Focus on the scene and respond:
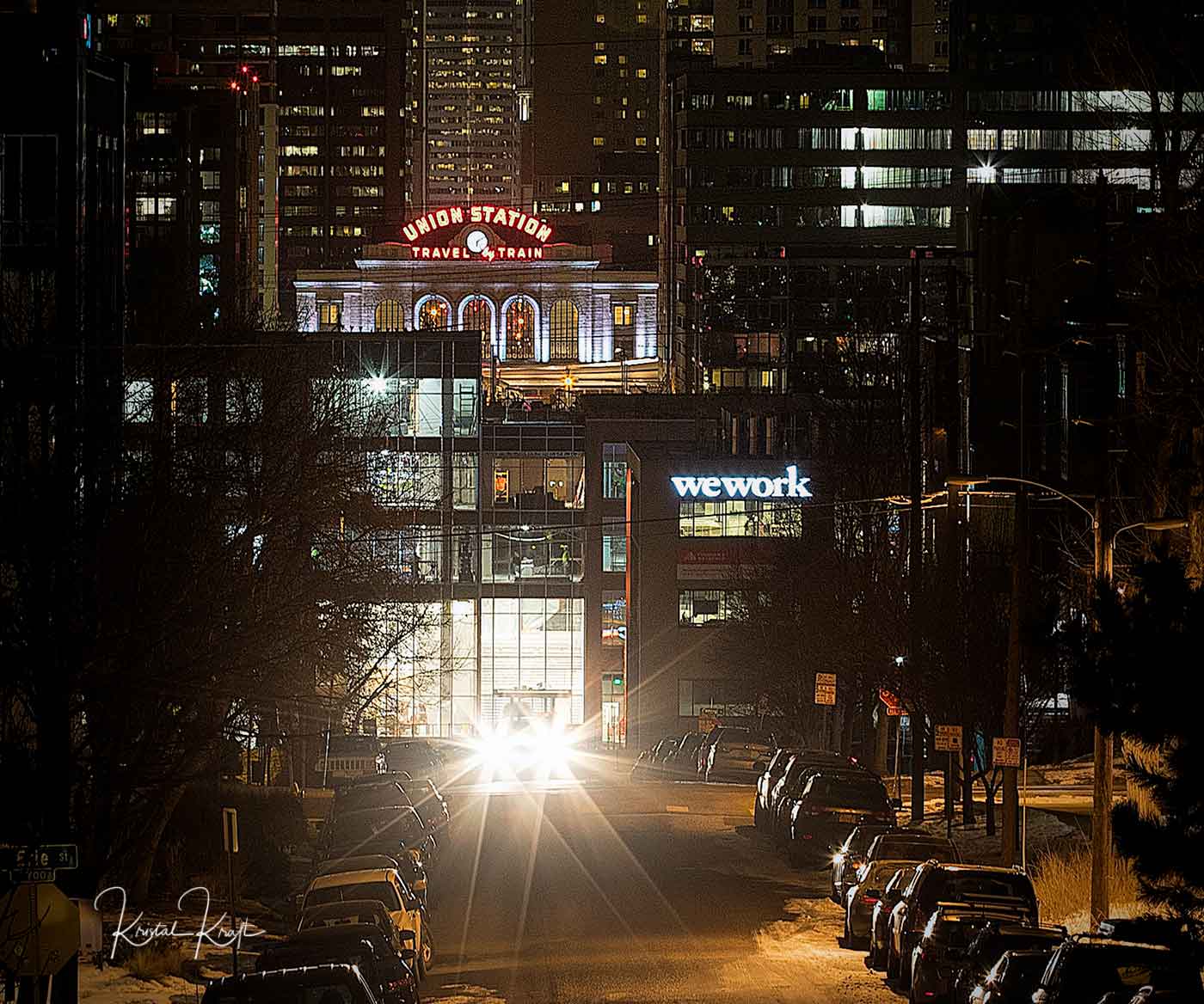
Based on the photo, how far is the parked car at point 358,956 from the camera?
63.0ft

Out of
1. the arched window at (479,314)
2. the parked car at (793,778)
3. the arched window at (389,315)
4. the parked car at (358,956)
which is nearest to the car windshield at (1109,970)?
the parked car at (358,956)

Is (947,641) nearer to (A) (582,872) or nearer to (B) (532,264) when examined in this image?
(A) (582,872)

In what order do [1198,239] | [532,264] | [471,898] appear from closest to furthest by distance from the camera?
1. [1198,239]
2. [471,898]
3. [532,264]

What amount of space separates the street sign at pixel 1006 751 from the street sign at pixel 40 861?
15629 mm

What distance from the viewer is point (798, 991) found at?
24734 mm

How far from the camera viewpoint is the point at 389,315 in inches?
6314

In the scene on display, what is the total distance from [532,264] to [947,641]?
119401 millimetres

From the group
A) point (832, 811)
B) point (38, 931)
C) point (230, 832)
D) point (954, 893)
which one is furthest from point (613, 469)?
point (38, 931)

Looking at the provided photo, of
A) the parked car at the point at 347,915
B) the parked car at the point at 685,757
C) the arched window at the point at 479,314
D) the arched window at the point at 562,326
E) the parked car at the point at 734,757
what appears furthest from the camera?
the arched window at the point at 562,326

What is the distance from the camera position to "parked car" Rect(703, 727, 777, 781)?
65.4 m

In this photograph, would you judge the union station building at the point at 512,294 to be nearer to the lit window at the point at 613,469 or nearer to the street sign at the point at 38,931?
the lit window at the point at 613,469

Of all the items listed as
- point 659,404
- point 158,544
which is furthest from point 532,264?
point 158,544
